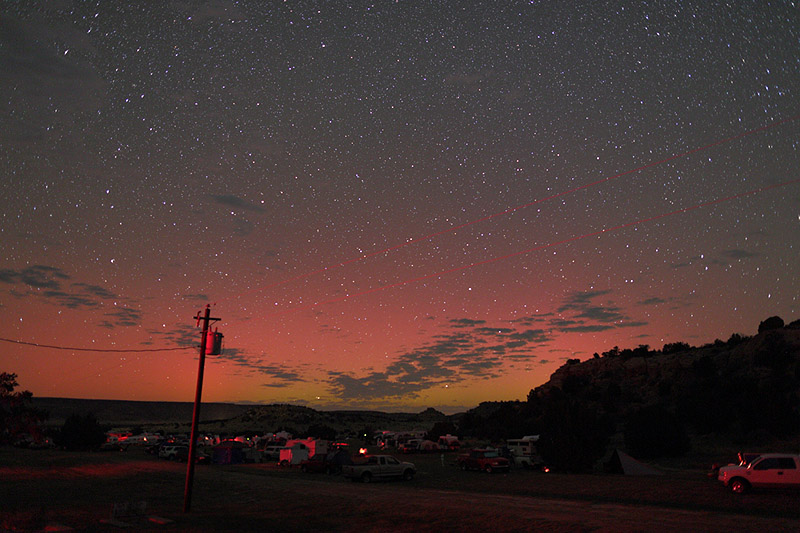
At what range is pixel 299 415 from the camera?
16712 centimetres

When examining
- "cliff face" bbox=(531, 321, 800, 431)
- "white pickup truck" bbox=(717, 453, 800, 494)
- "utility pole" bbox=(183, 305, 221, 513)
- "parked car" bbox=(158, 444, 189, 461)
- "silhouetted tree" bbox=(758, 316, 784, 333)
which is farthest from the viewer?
"silhouetted tree" bbox=(758, 316, 784, 333)

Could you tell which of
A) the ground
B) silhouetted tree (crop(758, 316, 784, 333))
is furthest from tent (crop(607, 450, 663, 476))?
silhouetted tree (crop(758, 316, 784, 333))

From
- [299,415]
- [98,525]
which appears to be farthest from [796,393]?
[299,415]

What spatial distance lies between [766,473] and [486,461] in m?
20.0

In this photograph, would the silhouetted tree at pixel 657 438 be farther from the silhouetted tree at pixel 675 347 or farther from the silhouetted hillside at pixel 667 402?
the silhouetted tree at pixel 675 347

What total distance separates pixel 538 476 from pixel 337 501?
17.9 metres

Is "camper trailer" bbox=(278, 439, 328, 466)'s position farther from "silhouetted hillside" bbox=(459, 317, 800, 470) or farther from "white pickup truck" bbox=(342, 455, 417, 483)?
"silhouetted hillside" bbox=(459, 317, 800, 470)

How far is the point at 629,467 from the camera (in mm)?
37281

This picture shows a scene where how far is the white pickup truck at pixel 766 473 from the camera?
23891mm

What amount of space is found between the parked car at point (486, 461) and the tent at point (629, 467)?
24.4 feet

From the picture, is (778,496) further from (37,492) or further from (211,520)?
(37,492)

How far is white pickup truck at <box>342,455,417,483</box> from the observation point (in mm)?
35625

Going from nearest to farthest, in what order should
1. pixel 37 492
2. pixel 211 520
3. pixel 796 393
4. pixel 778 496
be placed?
pixel 211 520, pixel 778 496, pixel 37 492, pixel 796 393

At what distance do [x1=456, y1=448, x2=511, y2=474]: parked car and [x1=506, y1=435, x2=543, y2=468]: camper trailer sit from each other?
2724mm
